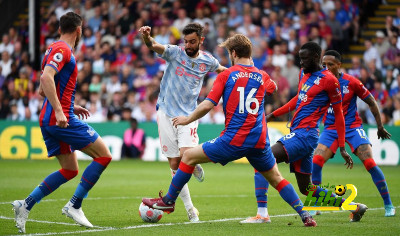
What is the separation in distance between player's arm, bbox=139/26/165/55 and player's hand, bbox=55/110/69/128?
1703 mm

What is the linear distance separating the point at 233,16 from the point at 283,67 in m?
3.17

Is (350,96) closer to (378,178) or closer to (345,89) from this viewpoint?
(345,89)

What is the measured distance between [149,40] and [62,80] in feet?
4.57

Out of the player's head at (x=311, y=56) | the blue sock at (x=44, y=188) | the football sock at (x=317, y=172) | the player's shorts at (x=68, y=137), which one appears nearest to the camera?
the player's shorts at (x=68, y=137)

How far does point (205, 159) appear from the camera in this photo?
823 centimetres

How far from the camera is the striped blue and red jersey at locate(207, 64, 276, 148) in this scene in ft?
26.7

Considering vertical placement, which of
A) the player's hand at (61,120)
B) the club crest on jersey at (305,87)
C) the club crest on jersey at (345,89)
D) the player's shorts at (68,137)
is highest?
the club crest on jersey at (305,87)

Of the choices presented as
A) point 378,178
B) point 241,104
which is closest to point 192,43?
point 241,104

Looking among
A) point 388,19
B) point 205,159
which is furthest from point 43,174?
point 388,19

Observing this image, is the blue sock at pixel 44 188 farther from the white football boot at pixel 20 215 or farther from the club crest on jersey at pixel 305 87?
the club crest on jersey at pixel 305 87

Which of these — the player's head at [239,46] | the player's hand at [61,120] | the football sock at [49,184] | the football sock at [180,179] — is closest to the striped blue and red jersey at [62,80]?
the player's hand at [61,120]

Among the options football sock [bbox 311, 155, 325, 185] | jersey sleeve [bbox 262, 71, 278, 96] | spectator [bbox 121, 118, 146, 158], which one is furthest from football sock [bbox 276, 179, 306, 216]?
spectator [bbox 121, 118, 146, 158]

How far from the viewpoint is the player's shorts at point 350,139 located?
10.2 metres

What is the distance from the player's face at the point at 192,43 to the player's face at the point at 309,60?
1.38 m
